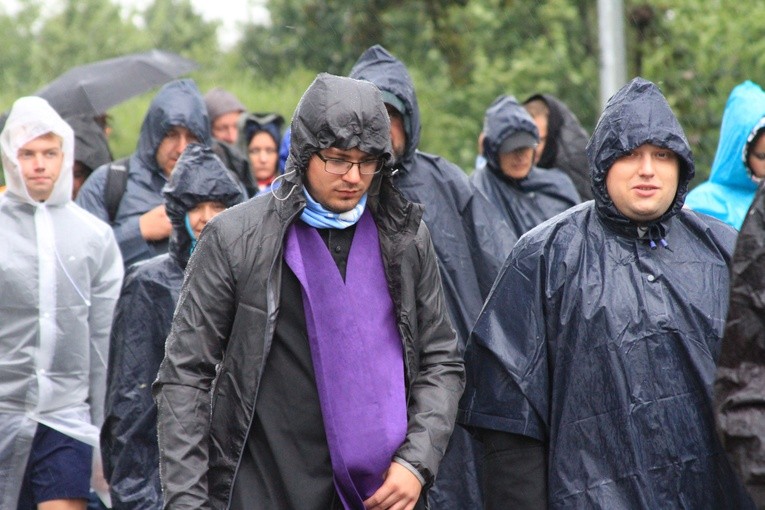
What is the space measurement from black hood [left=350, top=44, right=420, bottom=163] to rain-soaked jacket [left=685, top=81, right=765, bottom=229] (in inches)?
57.2

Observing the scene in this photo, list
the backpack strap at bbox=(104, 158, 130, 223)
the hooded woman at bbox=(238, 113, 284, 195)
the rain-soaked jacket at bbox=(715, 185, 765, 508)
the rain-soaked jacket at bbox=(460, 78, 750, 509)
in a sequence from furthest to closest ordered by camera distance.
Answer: the hooded woman at bbox=(238, 113, 284, 195)
the backpack strap at bbox=(104, 158, 130, 223)
the rain-soaked jacket at bbox=(460, 78, 750, 509)
the rain-soaked jacket at bbox=(715, 185, 765, 508)

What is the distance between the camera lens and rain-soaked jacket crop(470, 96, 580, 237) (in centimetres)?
870

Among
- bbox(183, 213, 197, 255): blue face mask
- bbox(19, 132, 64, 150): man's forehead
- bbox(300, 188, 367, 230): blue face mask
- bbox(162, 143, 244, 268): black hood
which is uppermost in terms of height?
bbox(300, 188, 367, 230): blue face mask

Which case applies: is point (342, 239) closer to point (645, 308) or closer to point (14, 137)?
A: point (645, 308)

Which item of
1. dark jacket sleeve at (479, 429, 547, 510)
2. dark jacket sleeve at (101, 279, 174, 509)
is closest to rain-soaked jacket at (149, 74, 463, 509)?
dark jacket sleeve at (479, 429, 547, 510)

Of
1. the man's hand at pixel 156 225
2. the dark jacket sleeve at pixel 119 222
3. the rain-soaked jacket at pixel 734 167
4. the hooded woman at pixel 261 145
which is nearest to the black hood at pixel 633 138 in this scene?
the rain-soaked jacket at pixel 734 167

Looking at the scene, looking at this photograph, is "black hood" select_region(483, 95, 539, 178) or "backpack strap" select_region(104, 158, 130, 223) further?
"black hood" select_region(483, 95, 539, 178)

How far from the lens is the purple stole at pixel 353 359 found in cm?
440

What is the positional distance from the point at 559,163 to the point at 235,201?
4350 millimetres

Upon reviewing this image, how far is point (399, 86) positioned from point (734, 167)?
1.68m

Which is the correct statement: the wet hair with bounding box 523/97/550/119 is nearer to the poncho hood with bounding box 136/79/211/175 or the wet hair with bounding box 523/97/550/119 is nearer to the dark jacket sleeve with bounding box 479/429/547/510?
the poncho hood with bounding box 136/79/211/175

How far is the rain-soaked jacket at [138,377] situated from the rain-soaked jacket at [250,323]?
5.41 ft

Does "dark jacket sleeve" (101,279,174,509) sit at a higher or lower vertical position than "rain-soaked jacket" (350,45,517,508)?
lower

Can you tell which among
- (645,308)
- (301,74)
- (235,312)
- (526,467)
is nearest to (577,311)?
(645,308)
